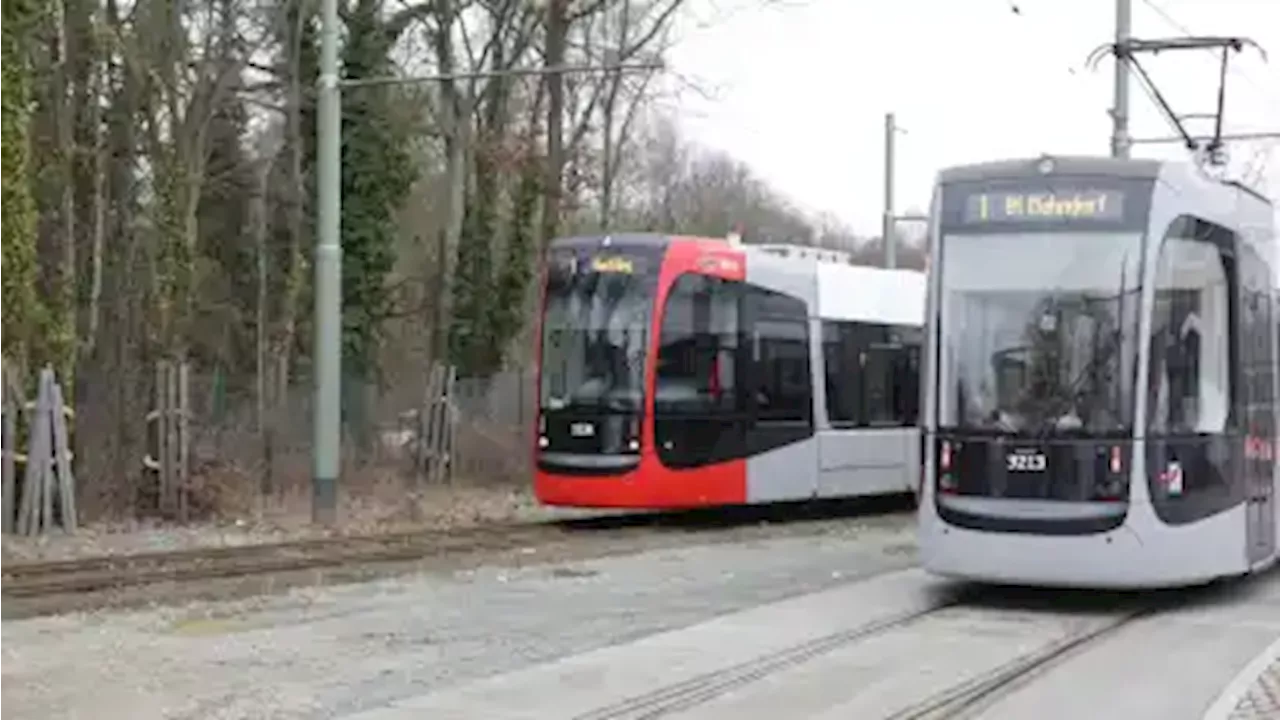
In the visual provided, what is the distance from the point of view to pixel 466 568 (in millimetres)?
18156

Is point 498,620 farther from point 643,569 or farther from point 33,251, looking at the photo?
point 33,251

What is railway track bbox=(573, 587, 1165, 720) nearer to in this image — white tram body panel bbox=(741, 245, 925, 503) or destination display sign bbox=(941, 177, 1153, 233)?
destination display sign bbox=(941, 177, 1153, 233)

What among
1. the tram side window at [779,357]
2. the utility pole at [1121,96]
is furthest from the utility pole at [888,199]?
the tram side window at [779,357]

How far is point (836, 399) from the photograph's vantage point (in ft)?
83.8

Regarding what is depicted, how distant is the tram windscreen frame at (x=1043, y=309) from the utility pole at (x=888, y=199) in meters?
27.7

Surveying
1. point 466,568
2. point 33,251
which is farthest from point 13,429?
point 466,568

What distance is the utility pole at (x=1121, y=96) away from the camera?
27.8m

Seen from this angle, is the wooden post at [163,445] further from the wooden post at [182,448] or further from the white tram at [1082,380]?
the white tram at [1082,380]

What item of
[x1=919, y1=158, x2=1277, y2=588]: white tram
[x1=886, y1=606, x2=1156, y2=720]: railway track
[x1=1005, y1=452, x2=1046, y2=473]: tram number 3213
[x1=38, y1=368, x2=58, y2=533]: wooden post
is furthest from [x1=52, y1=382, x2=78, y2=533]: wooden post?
A: [x1=886, y1=606, x2=1156, y2=720]: railway track

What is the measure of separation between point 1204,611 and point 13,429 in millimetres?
12902

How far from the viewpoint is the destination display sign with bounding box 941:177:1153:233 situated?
587 inches

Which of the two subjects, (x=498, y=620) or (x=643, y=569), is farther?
(x=643, y=569)

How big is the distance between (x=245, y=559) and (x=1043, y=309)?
824cm

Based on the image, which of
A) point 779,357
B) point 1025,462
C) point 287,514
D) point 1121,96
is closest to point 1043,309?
point 1025,462
